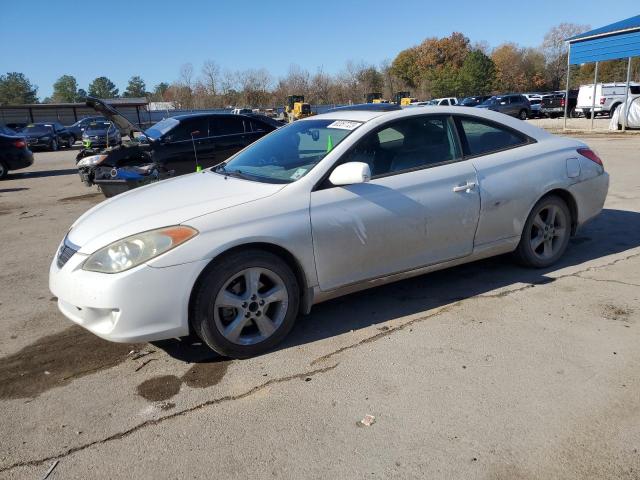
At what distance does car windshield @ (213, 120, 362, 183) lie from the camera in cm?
394

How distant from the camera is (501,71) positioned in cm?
8362

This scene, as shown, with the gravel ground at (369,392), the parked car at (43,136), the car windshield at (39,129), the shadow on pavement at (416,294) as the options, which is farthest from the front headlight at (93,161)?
the car windshield at (39,129)

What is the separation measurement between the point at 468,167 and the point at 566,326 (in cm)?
143

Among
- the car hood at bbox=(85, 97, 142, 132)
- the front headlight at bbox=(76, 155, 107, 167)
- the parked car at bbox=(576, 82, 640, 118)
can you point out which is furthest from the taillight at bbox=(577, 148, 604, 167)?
the parked car at bbox=(576, 82, 640, 118)

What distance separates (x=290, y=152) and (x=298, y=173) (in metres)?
0.51

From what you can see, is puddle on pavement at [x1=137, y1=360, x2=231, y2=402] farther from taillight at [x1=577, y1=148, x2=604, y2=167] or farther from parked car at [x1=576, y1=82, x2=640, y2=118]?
parked car at [x1=576, y1=82, x2=640, y2=118]

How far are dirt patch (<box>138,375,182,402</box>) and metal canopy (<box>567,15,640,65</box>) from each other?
2169cm

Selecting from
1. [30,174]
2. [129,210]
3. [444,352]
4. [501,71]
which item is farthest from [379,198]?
[501,71]

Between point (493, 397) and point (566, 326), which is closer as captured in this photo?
point (493, 397)

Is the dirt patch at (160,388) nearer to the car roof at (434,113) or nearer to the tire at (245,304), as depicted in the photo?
the tire at (245,304)

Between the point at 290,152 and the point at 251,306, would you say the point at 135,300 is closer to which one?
the point at 251,306

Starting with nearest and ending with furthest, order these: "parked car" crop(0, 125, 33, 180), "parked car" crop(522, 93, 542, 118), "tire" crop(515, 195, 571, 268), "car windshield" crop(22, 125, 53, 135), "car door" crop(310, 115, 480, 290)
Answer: "car door" crop(310, 115, 480, 290)
"tire" crop(515, 195, 571, 268)
"parked car" crop(0, 125, 33, 180)
"car windshield" crop(22, 125, 53, 135)
"parked car" crop(522, 93, 542, 118)

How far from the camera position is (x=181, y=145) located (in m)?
10.2

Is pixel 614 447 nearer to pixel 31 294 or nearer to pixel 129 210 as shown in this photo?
pixel 129 210
